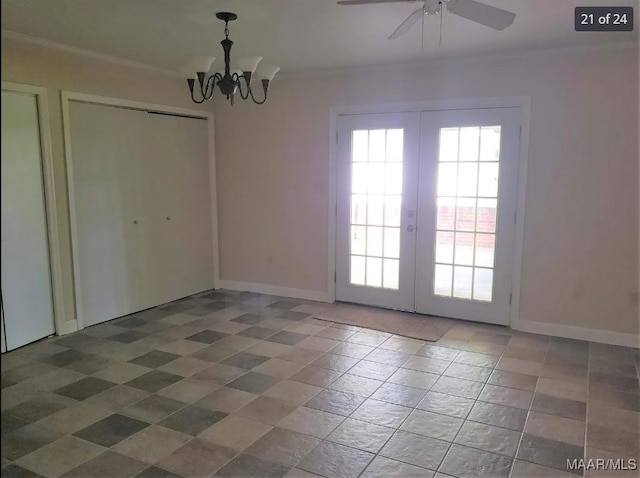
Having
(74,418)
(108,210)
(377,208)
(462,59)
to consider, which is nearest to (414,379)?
(377,208)

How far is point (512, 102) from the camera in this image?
168 inches

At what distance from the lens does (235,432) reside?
108 inches

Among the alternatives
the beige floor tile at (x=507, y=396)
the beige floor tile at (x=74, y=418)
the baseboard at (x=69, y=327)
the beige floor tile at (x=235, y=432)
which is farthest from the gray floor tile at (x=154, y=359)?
the beige floor tile at (x=507, y=396)

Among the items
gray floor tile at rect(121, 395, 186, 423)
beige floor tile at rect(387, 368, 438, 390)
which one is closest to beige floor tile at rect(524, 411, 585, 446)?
beige floor tile at rect(387, 368, 438, 390)

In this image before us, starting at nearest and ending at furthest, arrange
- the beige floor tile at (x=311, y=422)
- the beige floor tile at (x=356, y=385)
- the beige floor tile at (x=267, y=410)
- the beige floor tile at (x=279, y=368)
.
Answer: the beige floor tile at (x=311, y=422)
the beige floor tile at (x=267, y=410)
the beige floor tile at (x=356, y=385)
the beige floor tile at (x=279, y=368)

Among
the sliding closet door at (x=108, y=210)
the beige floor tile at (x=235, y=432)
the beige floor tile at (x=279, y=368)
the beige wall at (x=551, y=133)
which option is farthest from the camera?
the sliding closet door at (x=108, y=210)

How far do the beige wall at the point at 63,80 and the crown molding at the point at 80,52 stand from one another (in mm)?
30

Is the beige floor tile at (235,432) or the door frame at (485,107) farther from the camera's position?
the door frame at (485,107)

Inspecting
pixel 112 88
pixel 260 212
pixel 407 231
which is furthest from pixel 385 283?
pixel 112 88

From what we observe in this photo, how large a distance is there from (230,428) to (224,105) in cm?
399

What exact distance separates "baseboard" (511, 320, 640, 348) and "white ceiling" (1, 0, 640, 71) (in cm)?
239

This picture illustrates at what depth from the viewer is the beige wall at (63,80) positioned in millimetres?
3797

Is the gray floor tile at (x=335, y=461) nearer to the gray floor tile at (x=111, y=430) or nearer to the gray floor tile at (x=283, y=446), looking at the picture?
the gray floor tile at (x=283, y=446)

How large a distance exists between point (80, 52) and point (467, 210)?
3.77m
